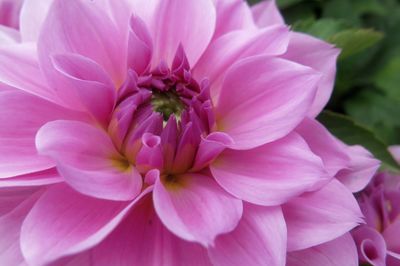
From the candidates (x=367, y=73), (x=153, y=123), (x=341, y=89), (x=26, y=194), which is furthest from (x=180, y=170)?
(x=367, y=73)

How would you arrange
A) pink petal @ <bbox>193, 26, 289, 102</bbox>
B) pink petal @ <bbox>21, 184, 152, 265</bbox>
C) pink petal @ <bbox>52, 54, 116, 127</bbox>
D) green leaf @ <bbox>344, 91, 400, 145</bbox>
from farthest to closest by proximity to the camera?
green leaf @ <bbox>344, 91, 400, 145</bbox>
pink petal @ <bbox>193, 26, 289, 102</bbox>
pink petal @ <bbox>52, 54, 116, 127</bbox>
pink petal @ <bbox>21, 184, 152, 265</bbox>

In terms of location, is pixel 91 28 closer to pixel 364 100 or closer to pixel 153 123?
pixel 153 123

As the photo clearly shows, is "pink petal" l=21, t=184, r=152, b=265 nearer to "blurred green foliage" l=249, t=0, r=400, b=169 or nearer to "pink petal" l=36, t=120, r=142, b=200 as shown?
"pink petal" l=36, t=120, r=142, b=200

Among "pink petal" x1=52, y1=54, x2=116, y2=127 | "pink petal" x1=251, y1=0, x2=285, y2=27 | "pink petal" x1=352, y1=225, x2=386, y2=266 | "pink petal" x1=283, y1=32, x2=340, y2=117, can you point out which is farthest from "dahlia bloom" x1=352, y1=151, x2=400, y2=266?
"pink petal" x1=52, y1=54, x2=116, y2=127

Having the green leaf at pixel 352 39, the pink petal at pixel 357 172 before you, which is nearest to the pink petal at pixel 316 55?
the pink petal at pixel 357 172

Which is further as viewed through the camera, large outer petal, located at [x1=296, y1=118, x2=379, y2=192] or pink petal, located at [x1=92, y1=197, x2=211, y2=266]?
large outer petal, located at [x1=296, y1=118, x2=379, y2=192]
